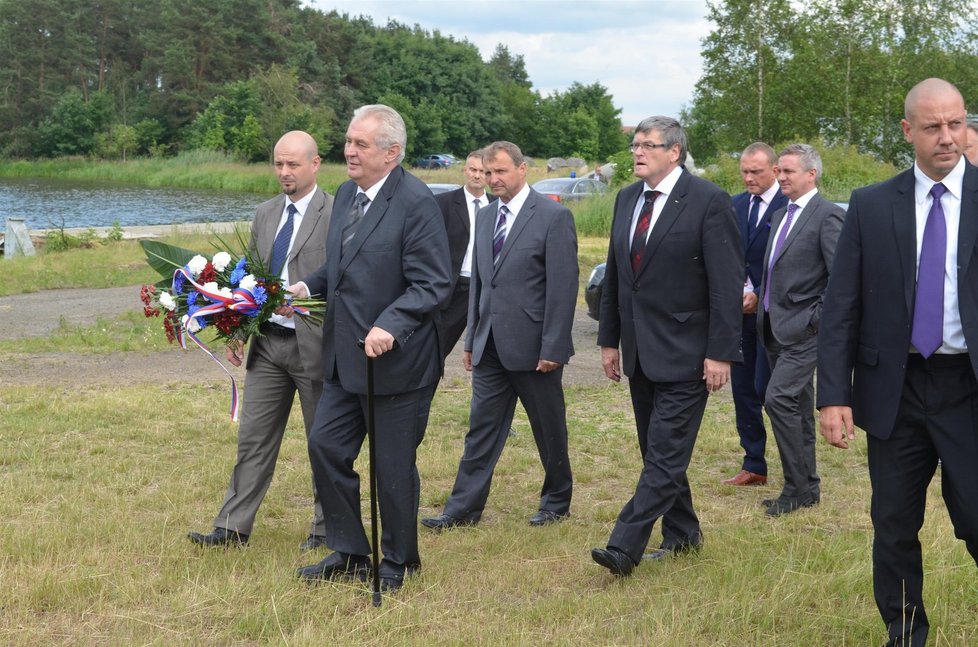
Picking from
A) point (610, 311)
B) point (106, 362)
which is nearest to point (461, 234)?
point (610, 311)

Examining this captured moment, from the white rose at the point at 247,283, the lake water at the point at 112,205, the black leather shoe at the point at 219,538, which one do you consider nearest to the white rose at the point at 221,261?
the white rose at the point at 247,283

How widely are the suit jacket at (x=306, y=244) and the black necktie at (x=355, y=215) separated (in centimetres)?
59

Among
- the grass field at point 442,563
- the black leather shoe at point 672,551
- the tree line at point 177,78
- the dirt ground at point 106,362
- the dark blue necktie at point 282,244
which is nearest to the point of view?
the grass field at point 442,563

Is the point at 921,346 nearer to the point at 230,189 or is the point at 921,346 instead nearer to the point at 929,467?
the point at 929,467

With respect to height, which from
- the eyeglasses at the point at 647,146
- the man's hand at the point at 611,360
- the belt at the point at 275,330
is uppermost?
the eyeglasses at the point at 647,146

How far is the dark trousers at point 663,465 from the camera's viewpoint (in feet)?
17.3

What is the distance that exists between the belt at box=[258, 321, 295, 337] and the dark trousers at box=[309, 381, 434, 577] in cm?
64

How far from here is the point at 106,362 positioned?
460 inches

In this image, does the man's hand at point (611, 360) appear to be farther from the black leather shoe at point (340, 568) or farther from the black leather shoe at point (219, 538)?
the black leather shoe at point (219, 538)

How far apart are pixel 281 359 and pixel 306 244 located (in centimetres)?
61

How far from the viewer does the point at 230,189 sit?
199ft

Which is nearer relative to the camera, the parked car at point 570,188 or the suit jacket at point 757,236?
the suit jacket at point 757,236

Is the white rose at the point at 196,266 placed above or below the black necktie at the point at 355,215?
below

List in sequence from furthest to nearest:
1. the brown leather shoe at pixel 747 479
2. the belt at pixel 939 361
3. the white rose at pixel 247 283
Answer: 1. the brown leather shoe at pixel 747 479
2. the white rose at pixel 247 283
3. the belt at pixel 939 361
